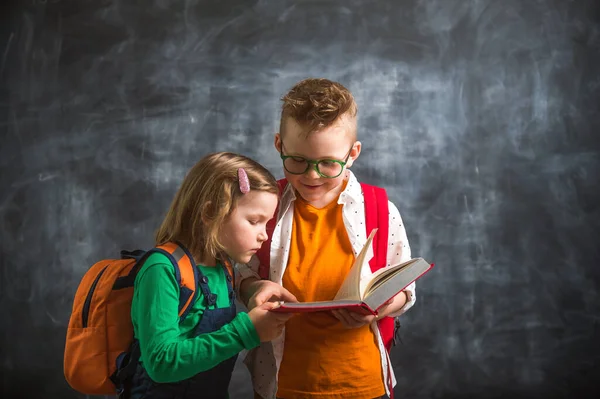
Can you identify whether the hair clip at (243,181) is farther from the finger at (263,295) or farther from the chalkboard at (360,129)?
the chalkboard at (360,129)

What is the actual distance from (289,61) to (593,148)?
1.29 meters

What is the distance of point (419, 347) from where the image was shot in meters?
2.78

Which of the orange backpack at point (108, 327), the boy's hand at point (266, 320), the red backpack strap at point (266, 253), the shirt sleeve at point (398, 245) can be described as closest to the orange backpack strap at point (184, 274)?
the orange backpack at point (108, 327)

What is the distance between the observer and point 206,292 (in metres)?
1.48

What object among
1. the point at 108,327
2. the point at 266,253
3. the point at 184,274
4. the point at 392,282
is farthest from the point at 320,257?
the point at 108,327

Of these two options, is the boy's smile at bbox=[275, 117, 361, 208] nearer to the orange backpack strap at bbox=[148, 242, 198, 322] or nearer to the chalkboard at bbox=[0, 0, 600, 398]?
the orange backpack strap at bbox=[148, 242, 198, 322]

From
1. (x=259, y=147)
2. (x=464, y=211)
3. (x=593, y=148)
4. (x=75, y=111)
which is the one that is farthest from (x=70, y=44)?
(x=593, y=148)

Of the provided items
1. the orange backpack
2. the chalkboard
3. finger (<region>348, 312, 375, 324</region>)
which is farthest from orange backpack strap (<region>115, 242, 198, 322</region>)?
the chalkboard

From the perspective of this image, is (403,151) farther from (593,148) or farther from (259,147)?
(593,148)

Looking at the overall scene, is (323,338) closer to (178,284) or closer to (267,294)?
(267,294)

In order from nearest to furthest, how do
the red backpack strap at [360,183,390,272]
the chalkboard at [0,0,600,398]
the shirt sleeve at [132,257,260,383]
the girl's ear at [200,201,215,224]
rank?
1. the shirt sleeve at [132,257,260,383]
2. the girl's ear at [200,201,215,224]
3. the red backpack strap at [360,183,390,272]
4. the chalkboard at [0,0,600,398]

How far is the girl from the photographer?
4.50ft

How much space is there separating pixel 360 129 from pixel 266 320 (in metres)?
1.45

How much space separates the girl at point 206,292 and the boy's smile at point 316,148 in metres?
0.09
